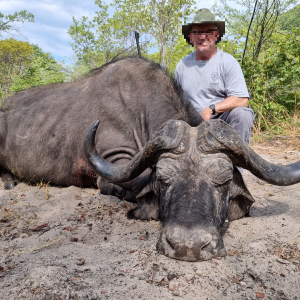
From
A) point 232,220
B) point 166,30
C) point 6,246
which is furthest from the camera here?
point 166,30

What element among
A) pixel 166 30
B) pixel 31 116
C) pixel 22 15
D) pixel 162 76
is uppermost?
pixel 22 15

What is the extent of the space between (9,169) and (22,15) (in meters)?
16.5

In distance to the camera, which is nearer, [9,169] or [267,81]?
[9,169]

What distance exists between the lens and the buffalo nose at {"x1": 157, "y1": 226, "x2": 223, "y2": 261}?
2.36 m

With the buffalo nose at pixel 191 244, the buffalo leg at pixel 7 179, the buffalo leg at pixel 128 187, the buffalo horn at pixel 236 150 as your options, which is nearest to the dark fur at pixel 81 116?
the buffalo leg at pixel 7 179

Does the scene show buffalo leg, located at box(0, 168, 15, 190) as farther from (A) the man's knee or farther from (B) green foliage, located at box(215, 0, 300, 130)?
(B) green foliage, located at box(215, 0, 300, 130)

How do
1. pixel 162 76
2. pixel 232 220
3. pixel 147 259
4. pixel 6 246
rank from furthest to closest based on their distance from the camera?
pixel 162 76
pixel 232 220
pixel 6 246
pixel 147 259

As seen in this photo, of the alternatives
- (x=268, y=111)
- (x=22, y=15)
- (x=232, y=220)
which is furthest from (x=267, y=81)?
(x=22, y=15)

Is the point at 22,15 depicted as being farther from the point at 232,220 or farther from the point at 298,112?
the point at 232,220

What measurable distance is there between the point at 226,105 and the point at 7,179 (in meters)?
4.36

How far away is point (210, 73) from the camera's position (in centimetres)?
472

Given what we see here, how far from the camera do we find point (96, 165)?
3406 mm

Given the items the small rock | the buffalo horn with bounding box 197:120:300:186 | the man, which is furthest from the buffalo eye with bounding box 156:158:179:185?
the man

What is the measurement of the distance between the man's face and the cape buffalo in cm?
84
